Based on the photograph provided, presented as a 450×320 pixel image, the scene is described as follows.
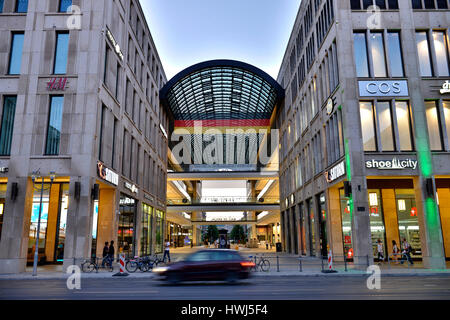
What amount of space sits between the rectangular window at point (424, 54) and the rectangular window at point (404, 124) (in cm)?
281

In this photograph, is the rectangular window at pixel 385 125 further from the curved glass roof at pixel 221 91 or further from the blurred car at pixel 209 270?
the curved glass roof at pixel 221 91

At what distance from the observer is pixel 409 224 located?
27.5 metres

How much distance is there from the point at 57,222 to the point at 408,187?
28.3m

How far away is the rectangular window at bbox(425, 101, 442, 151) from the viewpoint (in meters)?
23.9

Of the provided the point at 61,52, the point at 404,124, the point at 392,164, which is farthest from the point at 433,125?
the point at 61,52

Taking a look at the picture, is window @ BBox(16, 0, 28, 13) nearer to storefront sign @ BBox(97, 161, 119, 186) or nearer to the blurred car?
storefront sign @ BBox(97, 161, 119, 186)

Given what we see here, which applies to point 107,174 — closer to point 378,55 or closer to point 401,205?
point 378,55

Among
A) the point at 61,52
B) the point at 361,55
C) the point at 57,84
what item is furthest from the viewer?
the point at 361,55

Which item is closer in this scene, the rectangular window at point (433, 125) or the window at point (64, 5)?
the rectangular window at point (433, 125)

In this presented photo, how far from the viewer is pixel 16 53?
82.1 feet

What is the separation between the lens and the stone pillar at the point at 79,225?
21594mm

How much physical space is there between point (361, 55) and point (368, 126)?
17.2 feet

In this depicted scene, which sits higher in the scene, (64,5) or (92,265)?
(64,5)

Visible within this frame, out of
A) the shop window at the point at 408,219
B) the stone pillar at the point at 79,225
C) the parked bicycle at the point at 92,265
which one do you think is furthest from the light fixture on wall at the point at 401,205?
the stone pillar at the point at 79,225
